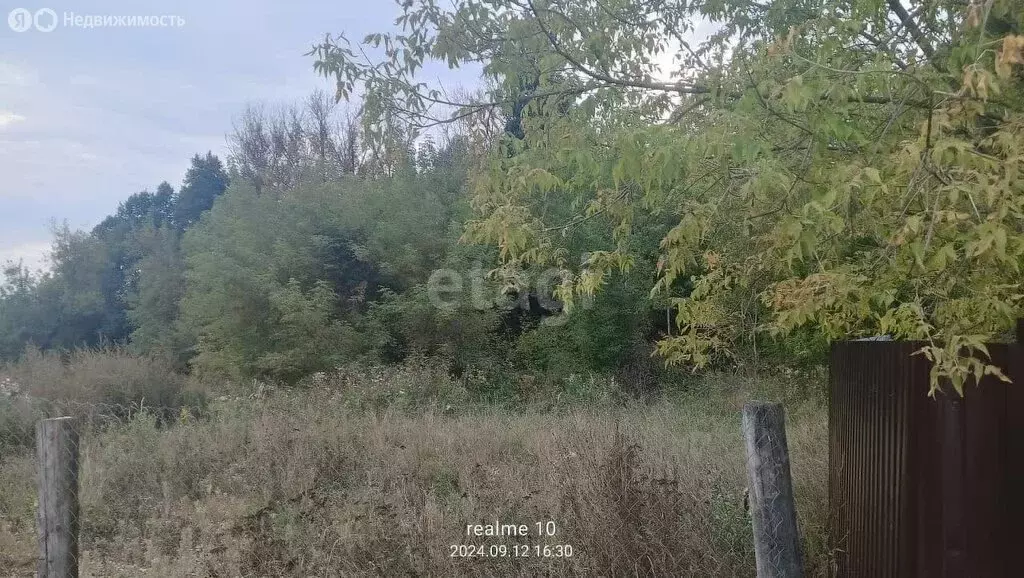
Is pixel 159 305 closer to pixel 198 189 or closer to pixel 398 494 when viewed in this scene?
pixel 198 189

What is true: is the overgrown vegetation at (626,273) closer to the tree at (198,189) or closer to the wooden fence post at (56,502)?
the wooden fence post at (56,502)

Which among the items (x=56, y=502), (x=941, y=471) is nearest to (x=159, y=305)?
(x=56, y=502)

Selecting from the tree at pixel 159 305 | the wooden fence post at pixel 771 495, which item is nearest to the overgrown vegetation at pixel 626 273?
the wooden fence post at pixel 771 495

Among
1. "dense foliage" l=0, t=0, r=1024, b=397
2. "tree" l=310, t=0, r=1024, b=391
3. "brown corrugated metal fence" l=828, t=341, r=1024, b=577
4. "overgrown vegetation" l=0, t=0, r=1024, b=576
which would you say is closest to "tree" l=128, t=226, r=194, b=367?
"overgrown vegetation" l=0, t=0, r=1024, b=576

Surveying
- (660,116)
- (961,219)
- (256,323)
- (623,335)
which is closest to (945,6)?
(660,116)

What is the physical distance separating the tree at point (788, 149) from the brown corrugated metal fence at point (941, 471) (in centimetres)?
19

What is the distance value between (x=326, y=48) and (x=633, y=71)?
1.94 m

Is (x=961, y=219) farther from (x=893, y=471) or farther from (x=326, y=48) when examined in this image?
(x=326, y=48)

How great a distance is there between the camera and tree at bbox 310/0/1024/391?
2359mm

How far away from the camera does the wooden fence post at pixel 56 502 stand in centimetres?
380

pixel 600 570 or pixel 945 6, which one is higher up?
pixel 945 6

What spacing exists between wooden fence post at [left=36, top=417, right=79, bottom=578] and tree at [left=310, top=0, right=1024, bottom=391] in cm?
252

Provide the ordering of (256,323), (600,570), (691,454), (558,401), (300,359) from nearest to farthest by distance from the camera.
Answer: (600,570), (691,454), (558,401), (300,359), (256,323)

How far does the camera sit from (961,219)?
2.12 meters
